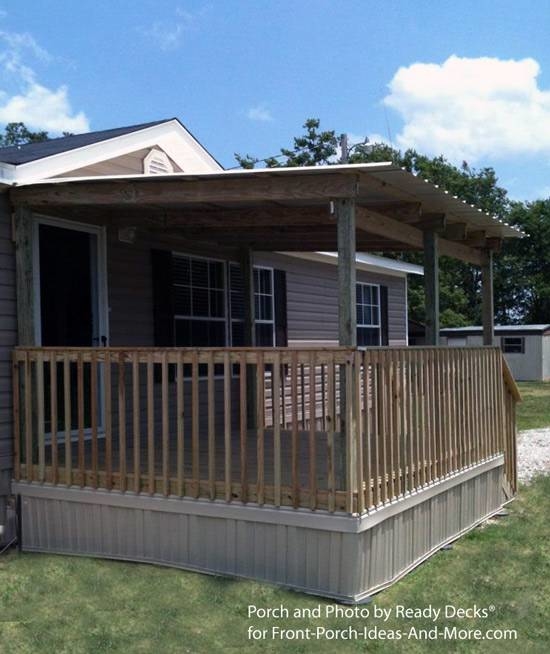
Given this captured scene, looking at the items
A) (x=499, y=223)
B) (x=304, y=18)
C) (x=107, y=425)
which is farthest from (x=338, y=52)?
(x=107, y=425)

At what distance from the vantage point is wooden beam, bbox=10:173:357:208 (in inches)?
189

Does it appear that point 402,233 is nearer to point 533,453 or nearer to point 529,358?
point 533,453

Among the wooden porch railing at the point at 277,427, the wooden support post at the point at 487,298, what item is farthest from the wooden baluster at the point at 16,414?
the wooden support post at the point at 487,298

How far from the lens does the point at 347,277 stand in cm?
475

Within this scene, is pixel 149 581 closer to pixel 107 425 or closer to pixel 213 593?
pixel 213 593

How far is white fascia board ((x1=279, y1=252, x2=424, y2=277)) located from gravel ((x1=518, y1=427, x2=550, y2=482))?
10.6 feet

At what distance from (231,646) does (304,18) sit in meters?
20.4

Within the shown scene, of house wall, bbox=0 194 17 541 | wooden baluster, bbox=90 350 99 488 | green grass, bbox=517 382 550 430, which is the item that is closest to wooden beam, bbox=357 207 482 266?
wooden baluster, bbox=90 350 99 488

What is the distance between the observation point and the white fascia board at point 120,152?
6.00m

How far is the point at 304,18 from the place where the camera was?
21.6m

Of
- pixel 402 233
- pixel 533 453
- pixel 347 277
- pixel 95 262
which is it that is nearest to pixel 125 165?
pixel 95 262

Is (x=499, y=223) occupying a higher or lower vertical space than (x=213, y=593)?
higher

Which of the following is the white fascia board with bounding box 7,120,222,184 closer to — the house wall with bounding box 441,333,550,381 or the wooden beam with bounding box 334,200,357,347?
the wooden beam with bounding box 334,200,357,347

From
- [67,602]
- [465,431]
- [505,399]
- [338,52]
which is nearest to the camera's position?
[67,602]
